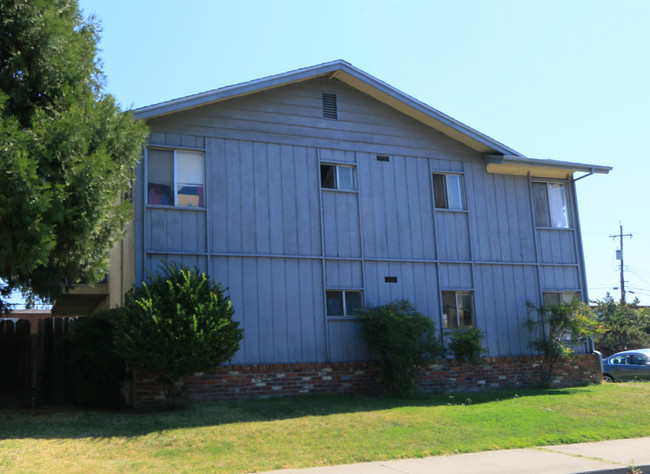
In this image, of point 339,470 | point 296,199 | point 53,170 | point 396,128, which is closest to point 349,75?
point 396,128

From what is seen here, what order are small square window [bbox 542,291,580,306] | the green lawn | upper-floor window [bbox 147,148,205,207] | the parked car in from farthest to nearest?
the parked car → small square window [bbox 542,291,580,306] → upper-floor window [bbox 147,148,205,207] → the green lawn

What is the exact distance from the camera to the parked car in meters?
21.3

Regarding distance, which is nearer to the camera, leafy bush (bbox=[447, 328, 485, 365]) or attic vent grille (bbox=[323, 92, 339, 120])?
Result: leafy bush (bbox=[447, 328, 485, 365])

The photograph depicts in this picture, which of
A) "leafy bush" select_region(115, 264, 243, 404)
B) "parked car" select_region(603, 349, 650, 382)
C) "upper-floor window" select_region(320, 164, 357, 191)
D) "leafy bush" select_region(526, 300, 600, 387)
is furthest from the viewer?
"parked car" select_region(603, 349, 650, 382)

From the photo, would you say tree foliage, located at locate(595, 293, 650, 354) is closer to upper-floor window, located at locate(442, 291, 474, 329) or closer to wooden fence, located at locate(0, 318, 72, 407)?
upper-floor window, located at locate(442, 291, 474, 329)

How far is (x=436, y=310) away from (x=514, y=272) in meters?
2.71

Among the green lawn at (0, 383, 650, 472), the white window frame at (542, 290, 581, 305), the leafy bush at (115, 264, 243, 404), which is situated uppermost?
the white window frame at (542, 290, 581, 305)

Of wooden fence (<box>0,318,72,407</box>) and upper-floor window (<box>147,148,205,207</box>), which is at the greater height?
upper-floor window (<box>147,148,205,207</box>)

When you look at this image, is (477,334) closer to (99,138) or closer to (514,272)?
(514,272)

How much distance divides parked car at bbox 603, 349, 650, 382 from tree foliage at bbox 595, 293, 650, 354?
13214 millimetres

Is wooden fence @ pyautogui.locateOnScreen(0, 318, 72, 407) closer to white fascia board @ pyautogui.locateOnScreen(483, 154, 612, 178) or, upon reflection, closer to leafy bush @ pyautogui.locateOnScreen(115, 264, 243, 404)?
leafy bush @ pyautogui.locateOnScreen(115, 264, 243, 404)

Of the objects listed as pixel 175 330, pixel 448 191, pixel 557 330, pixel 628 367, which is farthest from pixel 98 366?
pixel 628 367

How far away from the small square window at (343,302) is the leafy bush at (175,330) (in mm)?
3302

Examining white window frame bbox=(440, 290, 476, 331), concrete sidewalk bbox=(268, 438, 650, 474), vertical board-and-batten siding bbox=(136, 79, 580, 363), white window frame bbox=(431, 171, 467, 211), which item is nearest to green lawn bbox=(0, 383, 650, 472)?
concrete sidewalk bbox=(268, 438, 650, 474)
